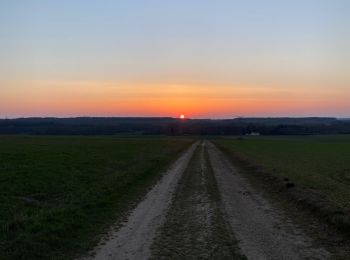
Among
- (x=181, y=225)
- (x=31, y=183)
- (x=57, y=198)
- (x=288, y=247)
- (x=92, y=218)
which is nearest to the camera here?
(x=288, y=247)

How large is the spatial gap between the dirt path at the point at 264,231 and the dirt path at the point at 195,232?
343 millimetres

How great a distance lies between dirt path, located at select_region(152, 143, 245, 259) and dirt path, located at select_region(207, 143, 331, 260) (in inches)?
13.5

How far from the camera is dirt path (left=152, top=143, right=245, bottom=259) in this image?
9898mm

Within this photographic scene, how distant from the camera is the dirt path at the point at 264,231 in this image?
9.89 meters

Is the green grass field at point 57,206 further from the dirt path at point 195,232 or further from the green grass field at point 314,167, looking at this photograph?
the green grass field at point 314,167

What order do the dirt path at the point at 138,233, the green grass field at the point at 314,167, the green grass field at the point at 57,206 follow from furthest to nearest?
the green grass field at the point at 314,167 < the green grass field at the point at 57,206 < the dirt path at the point at 138,233

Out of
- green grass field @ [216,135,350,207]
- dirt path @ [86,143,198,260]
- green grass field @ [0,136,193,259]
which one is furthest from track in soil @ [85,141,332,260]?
green grass field @ [216,135,350,207]

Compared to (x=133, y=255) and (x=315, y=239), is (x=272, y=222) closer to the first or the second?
(x=315, y=239)

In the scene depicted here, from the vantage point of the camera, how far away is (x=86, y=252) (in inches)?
396

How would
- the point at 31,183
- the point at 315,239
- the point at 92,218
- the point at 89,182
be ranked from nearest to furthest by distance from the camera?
the point at 315,239 < the point at 92,218 < the point at 31,183 < the point at 89,182

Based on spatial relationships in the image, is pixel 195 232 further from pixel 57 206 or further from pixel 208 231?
pixel 57 206

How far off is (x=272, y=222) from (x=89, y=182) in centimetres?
1334

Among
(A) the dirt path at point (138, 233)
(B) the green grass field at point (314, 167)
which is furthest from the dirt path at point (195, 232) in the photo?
(B) the green grass field at point (314, 167)

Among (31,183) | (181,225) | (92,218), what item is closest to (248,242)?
(181,225)
